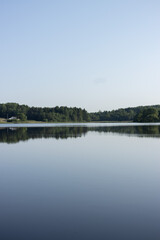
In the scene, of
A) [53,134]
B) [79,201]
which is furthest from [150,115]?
[79,201]

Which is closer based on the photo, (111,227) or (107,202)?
(111,227)

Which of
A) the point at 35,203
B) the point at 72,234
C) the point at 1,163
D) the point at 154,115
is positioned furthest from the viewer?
the point at 154,115

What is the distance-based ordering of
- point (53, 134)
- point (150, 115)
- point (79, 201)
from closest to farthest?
point (79, 201), point (53, 134), point (150, 115)

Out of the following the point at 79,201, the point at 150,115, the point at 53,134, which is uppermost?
the point at 150,115

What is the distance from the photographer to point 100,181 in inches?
557

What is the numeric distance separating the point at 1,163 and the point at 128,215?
13.9 m

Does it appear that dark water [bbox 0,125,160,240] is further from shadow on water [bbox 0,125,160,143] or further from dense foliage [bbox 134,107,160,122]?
dense foliage [bbox 134,107,160,122]

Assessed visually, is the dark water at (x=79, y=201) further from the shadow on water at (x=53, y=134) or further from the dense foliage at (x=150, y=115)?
the dense foliage at (x=150, y=115)

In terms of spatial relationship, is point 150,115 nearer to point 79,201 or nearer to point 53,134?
point 53,134

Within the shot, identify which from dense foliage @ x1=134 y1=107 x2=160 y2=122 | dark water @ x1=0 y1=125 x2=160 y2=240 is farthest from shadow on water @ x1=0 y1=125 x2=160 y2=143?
dense foliage @ x1=134 y1=107 x2=160 y2=122

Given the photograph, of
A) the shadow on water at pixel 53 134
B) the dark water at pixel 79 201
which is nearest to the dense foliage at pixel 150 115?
the shadow on water at pixel 53 134

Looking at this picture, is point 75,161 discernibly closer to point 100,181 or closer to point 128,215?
point 100,181

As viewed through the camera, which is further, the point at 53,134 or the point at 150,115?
the point at 150,115

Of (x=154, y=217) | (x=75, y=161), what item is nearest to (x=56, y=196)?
(x=154, y=217)
